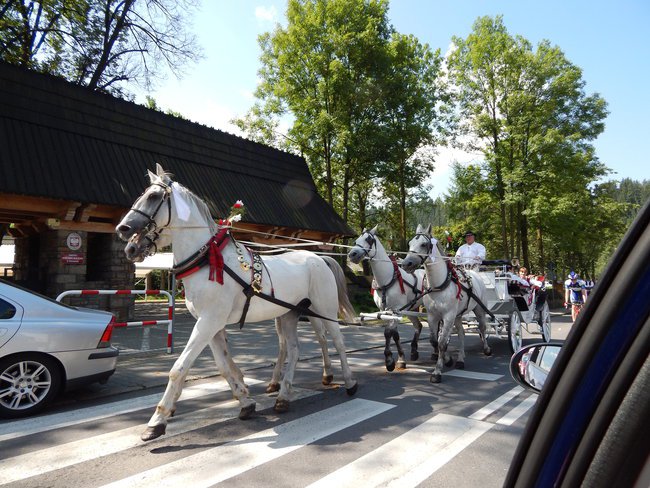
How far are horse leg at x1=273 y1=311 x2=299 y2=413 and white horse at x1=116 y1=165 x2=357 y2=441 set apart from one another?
0.01 meters

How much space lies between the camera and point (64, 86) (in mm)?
12641

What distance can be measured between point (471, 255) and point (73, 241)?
412 inches

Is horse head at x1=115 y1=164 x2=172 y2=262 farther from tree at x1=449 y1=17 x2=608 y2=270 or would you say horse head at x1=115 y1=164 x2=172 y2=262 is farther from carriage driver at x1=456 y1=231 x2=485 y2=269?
tree at x1=449 y1=17 x2=608 y2=270

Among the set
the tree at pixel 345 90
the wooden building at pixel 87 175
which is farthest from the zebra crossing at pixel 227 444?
the tree at pixel 345 90

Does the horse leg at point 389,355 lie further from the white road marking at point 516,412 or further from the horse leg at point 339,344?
the white road marking at point 516,412

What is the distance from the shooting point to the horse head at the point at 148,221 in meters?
4.21

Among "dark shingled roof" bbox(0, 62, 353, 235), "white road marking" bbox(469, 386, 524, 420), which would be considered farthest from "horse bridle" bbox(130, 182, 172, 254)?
"dark shingled roof" bbox(0, 62, 353, 235)

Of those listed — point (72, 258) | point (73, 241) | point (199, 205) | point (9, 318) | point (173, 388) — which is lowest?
point (173, 388)

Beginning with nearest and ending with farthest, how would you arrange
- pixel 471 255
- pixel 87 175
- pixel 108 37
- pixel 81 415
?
pixel 81 415, pixel 471 255, pixel 87 175, pixel 108 37

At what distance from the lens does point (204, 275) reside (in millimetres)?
4441

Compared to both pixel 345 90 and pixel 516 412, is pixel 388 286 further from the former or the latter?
pixel 345 90

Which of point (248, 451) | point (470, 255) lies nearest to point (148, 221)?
point (248, 451)

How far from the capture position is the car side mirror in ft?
4.28

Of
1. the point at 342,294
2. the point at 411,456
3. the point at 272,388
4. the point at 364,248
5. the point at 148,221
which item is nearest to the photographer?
the point at 411,456
